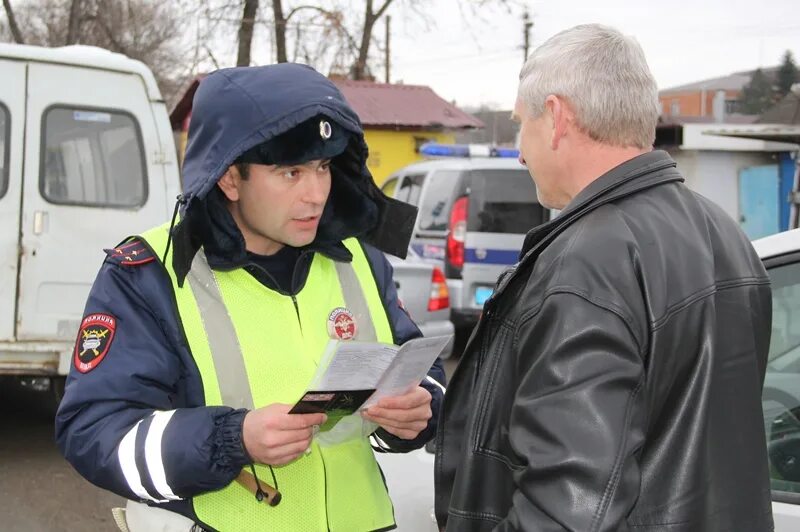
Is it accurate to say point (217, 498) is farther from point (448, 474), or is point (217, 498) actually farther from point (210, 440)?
point (448, 474)

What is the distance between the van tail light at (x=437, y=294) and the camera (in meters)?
7.46

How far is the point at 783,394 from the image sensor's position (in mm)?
2508

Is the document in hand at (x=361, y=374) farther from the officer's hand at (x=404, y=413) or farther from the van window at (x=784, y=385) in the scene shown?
the van window at (x=784, y=385)

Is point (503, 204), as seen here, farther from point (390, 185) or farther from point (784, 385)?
point (784, 385)

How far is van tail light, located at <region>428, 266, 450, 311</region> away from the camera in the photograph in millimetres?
7461

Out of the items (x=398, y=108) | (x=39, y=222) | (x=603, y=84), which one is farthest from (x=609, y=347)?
(x=398, y=108)

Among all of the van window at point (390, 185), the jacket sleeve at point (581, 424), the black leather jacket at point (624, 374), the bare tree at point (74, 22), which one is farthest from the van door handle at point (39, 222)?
the bare tree at point (74, 22)

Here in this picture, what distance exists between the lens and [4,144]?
224 inches

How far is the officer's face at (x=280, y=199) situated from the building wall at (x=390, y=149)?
15425 millimetres

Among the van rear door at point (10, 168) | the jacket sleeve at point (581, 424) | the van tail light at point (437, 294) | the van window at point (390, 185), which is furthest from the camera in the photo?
the van window at point (390, 185)

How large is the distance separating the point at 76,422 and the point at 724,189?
11.7 metres

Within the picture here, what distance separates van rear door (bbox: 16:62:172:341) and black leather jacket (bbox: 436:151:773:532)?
4.56m

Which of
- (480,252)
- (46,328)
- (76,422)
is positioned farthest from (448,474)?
(480,252)

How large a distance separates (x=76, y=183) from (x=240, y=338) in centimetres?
432
